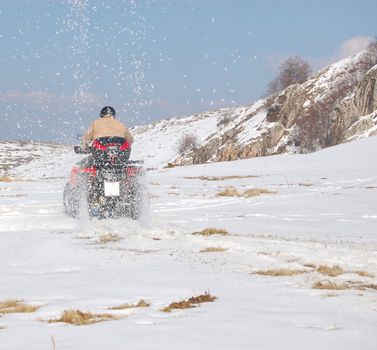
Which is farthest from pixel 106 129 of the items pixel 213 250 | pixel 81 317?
pixel 81 317

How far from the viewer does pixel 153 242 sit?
779cm

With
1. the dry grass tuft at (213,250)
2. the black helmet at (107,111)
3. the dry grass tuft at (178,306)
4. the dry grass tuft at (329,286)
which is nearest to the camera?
the dry grass tuft at (178,306)

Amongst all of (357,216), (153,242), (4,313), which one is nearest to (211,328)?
(4,313)

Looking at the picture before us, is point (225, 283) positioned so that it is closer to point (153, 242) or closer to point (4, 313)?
point (4, 313)

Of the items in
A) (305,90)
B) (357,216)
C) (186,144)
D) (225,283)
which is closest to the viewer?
(225,283)

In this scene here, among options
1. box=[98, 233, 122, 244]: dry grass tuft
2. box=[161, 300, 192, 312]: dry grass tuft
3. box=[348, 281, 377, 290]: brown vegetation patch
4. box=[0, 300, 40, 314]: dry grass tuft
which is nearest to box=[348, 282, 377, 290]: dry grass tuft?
box=[348, 281, 377, 290]: brown vegetation patch

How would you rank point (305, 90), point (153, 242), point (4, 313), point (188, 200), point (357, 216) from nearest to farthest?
point (4, 313), point (153, 242), point (357, 216), point (188, 200), point (305, 90)

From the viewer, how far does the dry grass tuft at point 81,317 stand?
3.62 meters

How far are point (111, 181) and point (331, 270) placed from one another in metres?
5.26

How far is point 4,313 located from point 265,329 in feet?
6.53

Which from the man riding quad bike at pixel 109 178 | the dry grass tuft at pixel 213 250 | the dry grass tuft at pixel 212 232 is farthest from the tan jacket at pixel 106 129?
the dry grass tuft at pixel 213 250

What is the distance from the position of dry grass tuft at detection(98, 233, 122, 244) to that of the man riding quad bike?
52.1 inches

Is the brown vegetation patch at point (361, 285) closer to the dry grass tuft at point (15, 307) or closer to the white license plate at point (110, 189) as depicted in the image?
the dry grass tuft at point (15, 307)

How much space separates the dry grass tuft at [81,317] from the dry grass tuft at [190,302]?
46 cm
